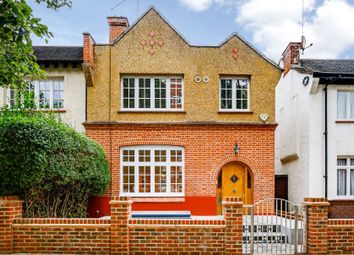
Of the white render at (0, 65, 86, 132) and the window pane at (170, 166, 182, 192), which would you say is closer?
the window pane at (170, 166, 182, 192)

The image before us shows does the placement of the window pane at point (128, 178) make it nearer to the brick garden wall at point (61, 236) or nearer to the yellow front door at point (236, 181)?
the yellow front door at point (236, 181)

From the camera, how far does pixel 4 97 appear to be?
17.0 meters

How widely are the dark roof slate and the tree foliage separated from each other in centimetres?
1123

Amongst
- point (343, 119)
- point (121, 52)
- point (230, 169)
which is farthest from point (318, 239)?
point (121, 52)

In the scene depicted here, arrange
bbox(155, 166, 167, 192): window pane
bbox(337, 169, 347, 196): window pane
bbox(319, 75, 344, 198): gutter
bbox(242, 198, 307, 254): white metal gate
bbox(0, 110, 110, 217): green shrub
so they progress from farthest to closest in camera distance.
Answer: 1. bbox(337, 169, 347, 196): window pane
2. bbox(155, 166, 167, 192): window pane
3. bbox(319, 75, 344, 198): gutter
4. bbox(0, 110, 110, 217): green shrub
5. bbox(242, 198, 307, 254): white metal gate

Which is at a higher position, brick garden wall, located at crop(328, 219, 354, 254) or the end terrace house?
the end terrace house

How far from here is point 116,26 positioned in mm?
18203

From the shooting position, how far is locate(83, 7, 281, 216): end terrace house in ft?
53.3

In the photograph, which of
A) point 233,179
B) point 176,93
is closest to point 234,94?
point 176,93

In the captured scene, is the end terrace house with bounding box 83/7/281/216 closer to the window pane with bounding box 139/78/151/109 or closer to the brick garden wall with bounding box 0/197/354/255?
the window pane with bounding box 139/78/151/109

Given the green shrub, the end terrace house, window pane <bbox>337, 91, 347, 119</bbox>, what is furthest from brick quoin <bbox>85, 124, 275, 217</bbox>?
window pane <bbox>337, 91, 347, 119</bbox>

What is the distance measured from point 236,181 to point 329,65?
7064 millimetres

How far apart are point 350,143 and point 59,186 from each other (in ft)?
39.2

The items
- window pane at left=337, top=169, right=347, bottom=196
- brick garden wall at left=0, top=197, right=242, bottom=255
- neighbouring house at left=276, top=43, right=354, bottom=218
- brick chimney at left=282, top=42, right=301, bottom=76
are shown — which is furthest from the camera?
brick chimney at left=282, top=42, right=301, bottom=76
